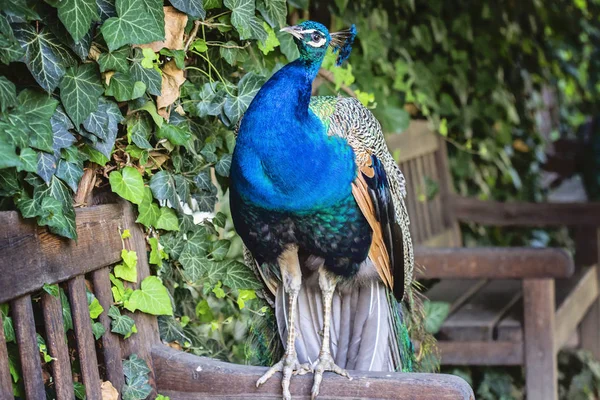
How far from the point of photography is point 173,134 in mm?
1847

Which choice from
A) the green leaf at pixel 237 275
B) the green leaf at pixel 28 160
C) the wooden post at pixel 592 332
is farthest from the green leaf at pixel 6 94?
the wooden post at pixel 592 332

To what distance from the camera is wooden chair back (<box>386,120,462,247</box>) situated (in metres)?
3.63

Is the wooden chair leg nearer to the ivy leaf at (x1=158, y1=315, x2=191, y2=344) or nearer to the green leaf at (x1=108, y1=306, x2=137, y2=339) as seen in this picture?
the ivy leaf at (x1=158, y1=315, x2=191, y2=344)

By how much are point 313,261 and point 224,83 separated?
457 millimetres

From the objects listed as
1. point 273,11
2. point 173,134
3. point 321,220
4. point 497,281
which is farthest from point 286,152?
point 497,281

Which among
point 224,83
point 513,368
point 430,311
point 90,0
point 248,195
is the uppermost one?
point 90,0

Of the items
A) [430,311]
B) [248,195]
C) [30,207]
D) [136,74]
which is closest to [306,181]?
[248,195]

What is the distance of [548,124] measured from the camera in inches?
283

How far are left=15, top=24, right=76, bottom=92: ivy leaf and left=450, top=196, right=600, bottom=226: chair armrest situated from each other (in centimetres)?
274

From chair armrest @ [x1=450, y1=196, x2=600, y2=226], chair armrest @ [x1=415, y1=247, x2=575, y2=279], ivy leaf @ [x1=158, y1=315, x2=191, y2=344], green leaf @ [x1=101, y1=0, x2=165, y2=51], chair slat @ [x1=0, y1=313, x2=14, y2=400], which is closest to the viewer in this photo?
chair slat @ [x1=0, y1=313, x2=14, y2=400]

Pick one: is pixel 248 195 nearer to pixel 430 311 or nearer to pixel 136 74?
pixel 136 74

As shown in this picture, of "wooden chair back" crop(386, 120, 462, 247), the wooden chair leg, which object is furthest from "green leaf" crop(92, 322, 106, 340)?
"wooden chair back" crop(386, 120, 462, 247)

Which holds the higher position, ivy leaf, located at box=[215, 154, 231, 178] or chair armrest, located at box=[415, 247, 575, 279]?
ivy leaf, located at box=[215, 154, 231, 178]

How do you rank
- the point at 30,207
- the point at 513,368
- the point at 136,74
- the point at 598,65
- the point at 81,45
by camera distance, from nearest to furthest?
the point at 30,207 → the point at 81,45 → the point at 136,74 → the point at 513,368 → the point at 598,65
